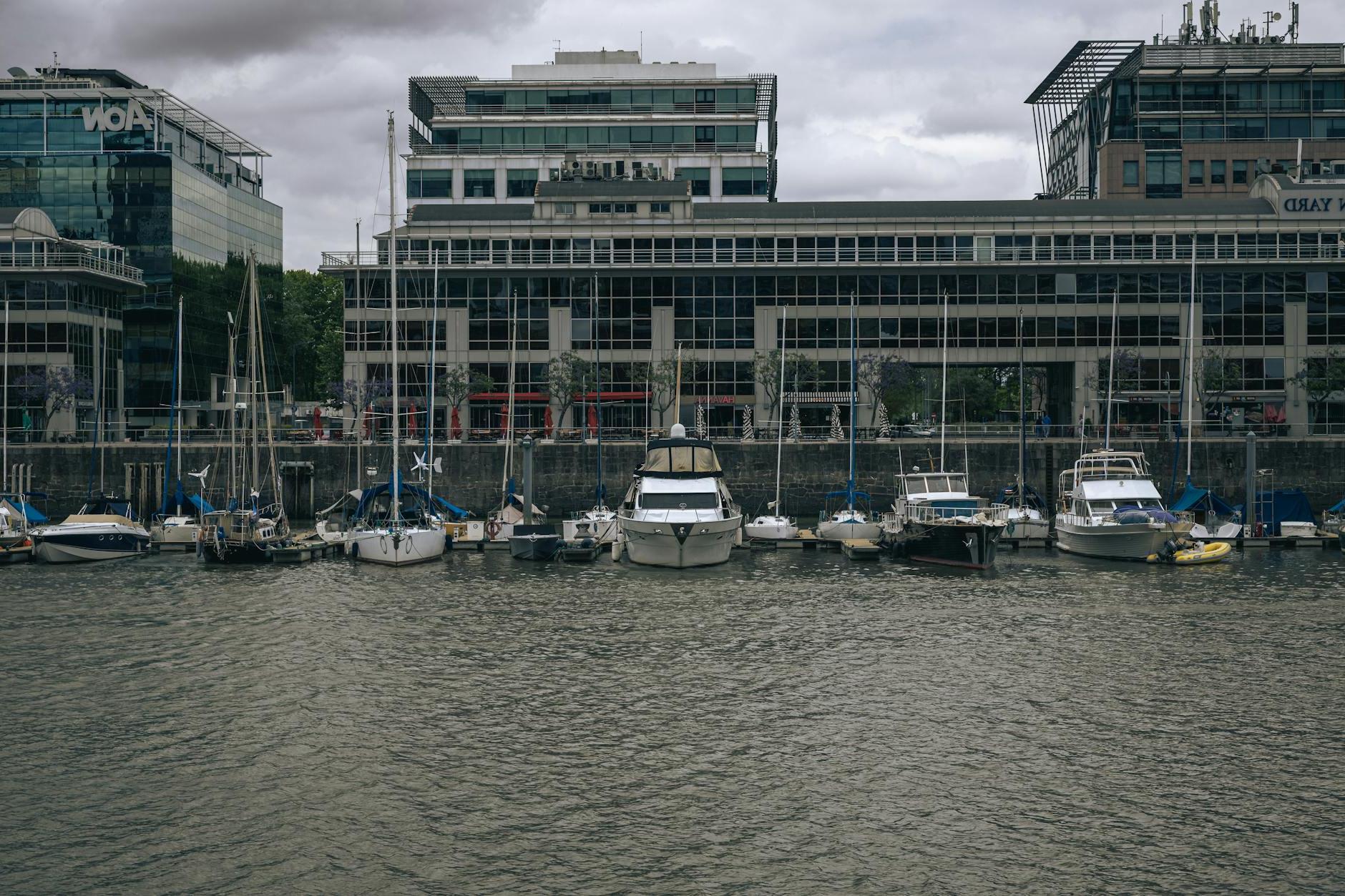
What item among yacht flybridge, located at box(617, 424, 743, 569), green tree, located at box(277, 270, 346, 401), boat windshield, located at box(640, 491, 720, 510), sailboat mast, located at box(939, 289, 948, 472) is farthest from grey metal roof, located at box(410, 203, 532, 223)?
boat windshield, located at box(640, 491, 720, 510)

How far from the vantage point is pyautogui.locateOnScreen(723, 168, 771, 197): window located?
461 ft

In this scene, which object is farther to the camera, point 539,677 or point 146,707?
point 539,677

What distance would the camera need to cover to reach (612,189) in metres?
122

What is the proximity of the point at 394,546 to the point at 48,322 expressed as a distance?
66.3 metres

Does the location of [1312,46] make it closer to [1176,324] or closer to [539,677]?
[1176,324]

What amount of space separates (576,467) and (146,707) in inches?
2182

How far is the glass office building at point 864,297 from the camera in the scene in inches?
4427

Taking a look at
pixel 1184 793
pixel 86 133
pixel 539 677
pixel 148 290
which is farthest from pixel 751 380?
pixel 1184 793

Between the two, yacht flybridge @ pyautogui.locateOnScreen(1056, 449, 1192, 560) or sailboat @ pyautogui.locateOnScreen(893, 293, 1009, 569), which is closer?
sailboat @ pyautogui.locateOnScreen(893, 293, 1009, 569)

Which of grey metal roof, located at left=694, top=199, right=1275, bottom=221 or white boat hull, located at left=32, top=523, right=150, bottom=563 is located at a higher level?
grey metal roof, located at left=694, top=199, right=1275, bottom=221

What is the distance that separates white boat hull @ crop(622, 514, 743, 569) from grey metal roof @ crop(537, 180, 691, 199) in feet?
212

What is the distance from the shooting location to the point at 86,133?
420 ft

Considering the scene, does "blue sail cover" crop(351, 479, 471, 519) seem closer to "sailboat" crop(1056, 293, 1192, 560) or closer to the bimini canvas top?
"sailboat" crop(1056, 293, 1192, 560)

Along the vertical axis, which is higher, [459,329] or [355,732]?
[459,329]
